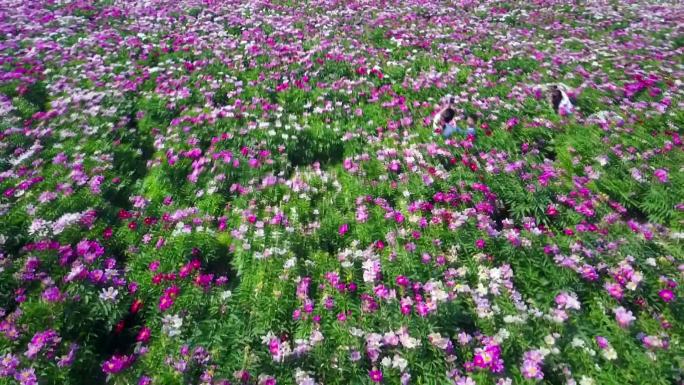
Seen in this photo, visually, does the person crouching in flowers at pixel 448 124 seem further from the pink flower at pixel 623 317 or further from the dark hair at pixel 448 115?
the pink flower at pixel 623 317

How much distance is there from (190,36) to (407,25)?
7.10 meters

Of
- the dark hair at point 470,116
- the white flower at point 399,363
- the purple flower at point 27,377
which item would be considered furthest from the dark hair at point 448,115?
the purple flower at point 27,377

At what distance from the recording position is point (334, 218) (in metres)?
5.71

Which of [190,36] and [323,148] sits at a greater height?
[190,36]

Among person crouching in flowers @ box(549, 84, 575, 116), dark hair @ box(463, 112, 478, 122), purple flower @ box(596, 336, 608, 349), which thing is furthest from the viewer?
person crouching in flowers @ box(549, 84, 575, 116)

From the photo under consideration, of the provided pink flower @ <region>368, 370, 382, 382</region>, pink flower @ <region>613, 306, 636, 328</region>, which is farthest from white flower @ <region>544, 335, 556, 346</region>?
pink flower @ <region>368, 370, 382, 382</region>

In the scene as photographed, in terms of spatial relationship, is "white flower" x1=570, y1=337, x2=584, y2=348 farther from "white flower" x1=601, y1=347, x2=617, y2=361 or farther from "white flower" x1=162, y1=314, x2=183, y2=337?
"white flower" x1=162, y1=314, x2=183, y2=337

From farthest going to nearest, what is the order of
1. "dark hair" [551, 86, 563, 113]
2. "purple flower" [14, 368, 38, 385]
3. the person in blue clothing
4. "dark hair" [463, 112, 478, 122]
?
"dark hair" [551, 86, 563, 113]
"dark hair" [463, 112, 478, 122]
the person in blue clothing
"purple flower" [14, 368, 38, 385]

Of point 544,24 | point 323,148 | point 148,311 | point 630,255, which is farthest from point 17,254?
point 544,24

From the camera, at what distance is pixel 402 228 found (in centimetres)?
541

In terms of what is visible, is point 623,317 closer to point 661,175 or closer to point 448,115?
point 661,175

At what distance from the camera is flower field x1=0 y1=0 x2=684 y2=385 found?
13.1 ft

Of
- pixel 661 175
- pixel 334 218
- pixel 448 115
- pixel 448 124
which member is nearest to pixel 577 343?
pixel 334 218

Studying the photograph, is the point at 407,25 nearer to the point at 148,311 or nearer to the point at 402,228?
the point at 402,228
